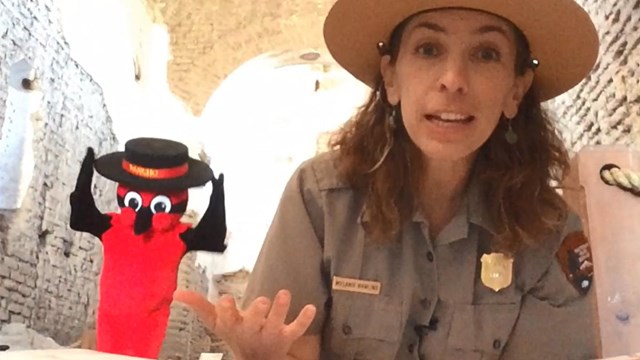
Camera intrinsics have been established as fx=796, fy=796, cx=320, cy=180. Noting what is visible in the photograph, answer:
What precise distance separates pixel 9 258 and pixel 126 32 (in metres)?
0.79

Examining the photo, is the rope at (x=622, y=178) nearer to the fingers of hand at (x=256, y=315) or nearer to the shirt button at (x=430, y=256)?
the shirt button at (x=430, y=256)

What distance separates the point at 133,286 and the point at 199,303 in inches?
30.3

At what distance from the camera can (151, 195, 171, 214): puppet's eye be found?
164cm

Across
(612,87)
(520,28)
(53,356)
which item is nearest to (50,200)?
(53,356)

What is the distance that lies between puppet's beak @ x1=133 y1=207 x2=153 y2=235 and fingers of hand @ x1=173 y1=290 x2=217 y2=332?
0.76 m

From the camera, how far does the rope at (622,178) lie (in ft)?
3.54

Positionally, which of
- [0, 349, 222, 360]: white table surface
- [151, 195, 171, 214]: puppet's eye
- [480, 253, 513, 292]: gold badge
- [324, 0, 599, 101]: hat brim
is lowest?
[0, 349, 222, 360]: white table surface

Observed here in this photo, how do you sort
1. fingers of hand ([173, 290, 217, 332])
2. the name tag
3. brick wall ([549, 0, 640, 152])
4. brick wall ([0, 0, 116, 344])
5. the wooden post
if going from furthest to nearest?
brick wall ([549, 0, 640, 152]) → brick wall ([0, 0, 116, 344]) → the name tag → the wooden post → fingers of hand ([173, 290, 217, 332])

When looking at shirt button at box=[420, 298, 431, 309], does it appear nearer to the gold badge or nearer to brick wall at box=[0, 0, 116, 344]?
the gold badge

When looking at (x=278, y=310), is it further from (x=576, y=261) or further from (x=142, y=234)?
(x=142, y=234)

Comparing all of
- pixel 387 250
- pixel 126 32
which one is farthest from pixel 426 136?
pixel 126 32

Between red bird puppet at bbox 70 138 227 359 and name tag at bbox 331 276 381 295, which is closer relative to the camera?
name tag at bbox 331 276 381 295

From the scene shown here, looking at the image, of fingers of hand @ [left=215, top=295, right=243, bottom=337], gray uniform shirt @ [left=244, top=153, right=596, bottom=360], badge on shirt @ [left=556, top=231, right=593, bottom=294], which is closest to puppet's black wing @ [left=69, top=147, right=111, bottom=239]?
gray uniform shirt @ [left=244, top=153, right=596, bottom=360]

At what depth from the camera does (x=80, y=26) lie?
5.97ft
